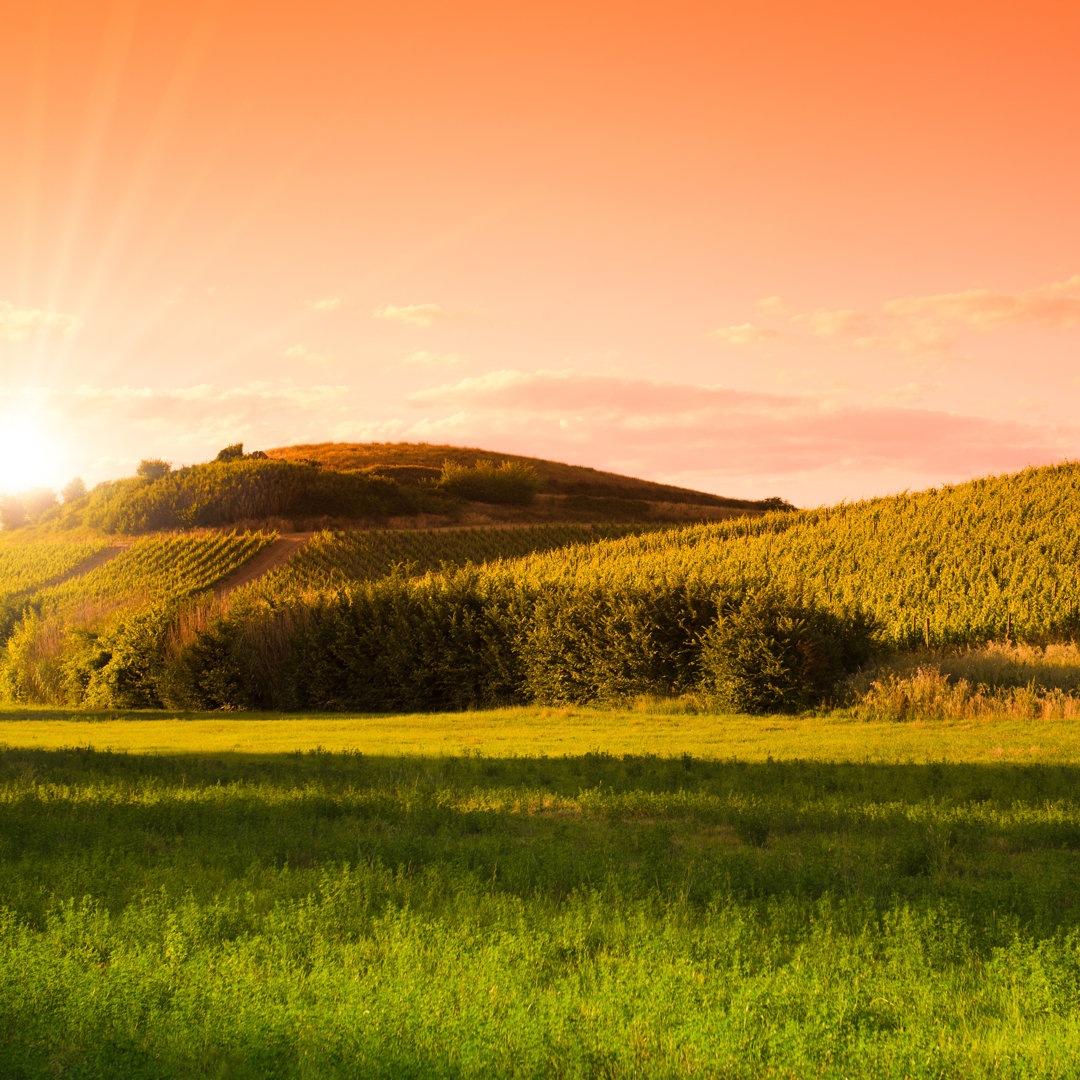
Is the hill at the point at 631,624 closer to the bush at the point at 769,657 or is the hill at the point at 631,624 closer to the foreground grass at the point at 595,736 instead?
the bush at the point at 769,657

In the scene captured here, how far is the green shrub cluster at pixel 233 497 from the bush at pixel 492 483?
8.80 metres

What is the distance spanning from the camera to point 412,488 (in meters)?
93.7

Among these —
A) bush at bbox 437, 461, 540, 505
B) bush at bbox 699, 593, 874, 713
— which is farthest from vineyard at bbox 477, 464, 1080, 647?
bush at bbox 437, 461, 540, 505

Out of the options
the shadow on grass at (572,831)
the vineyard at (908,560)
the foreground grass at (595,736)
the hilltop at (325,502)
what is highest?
the hilltop at (325,502)

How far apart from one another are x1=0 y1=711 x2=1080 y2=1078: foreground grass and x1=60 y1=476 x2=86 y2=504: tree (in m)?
90.2

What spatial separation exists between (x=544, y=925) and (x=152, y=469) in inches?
3644

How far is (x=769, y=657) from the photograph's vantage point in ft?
82.0

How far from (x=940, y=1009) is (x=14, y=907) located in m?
6.49

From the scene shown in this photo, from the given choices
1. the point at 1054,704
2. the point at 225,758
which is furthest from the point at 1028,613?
the point at 225,758

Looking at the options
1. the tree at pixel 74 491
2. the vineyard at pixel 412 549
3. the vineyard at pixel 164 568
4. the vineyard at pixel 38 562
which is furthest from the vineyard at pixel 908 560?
the tree at pixel 74 491

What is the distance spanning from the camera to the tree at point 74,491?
95.1 m

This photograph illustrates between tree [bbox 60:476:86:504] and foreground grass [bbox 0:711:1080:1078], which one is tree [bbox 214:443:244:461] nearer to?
tree [bbox 60:476:86:504]

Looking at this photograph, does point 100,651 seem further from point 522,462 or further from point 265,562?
point 522,462

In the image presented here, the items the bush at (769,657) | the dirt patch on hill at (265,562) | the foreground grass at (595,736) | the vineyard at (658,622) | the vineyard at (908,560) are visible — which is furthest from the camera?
the dirt patch on hill at (265,562)
